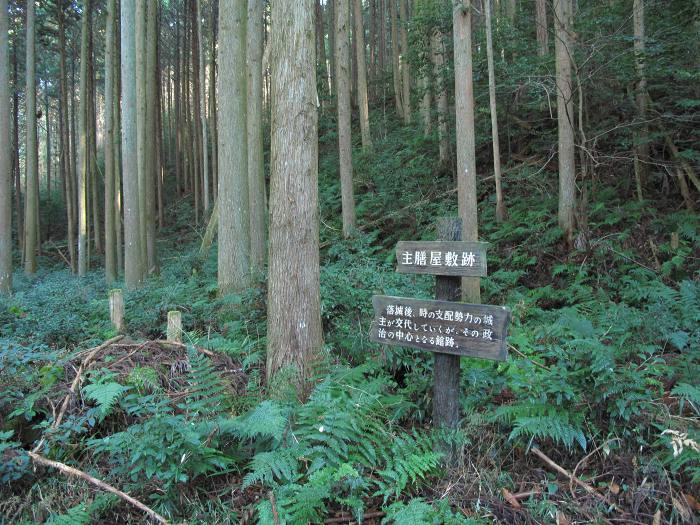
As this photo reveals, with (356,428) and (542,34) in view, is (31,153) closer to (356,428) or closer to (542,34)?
(542,34)

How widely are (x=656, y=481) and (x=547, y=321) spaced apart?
445 cm

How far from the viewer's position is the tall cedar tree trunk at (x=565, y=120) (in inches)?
400

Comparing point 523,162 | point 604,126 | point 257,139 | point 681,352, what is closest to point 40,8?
point 257,139

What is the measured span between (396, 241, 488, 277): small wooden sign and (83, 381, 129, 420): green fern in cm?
265

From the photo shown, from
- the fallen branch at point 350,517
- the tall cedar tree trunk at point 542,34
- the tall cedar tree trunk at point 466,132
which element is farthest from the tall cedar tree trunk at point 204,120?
the fallen branch at point 350,517

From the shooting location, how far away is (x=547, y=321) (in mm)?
7742

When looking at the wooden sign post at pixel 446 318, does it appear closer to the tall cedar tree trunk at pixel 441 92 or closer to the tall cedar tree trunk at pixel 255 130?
the tall cedar tree trunk at pixel 255 130

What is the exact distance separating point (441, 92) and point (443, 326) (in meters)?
11.7

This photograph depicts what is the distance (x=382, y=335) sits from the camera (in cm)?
437

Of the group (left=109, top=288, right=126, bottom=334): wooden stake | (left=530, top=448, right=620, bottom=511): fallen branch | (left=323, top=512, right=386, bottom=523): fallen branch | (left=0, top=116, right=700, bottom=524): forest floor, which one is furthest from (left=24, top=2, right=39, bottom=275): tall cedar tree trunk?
(left=530, top=448, right=620, bottom=511): fallen branch

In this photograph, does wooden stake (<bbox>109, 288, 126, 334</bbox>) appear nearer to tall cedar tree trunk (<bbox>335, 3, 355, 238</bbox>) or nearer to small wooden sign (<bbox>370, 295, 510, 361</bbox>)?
small wooden sign (<bbox>370, 295, 510, 361</bbox>)

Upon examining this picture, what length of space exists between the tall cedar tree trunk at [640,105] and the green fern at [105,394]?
1039cm

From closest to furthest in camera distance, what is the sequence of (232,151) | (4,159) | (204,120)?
(232,151) < (4,159) < (204,120)

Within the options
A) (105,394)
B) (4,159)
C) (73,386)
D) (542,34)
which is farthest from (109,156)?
(542,34)
